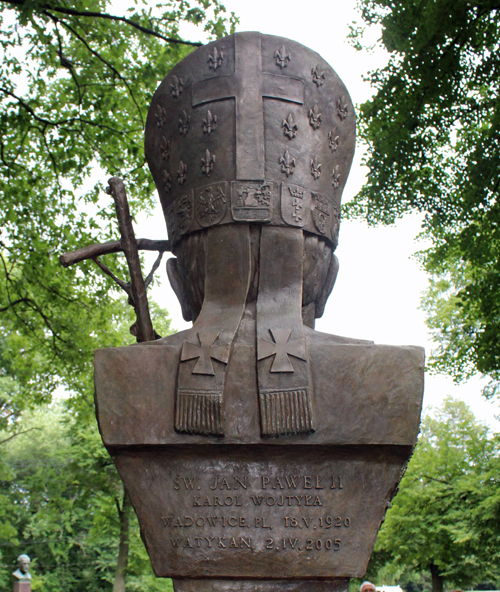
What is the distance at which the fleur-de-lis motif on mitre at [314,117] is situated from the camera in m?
3.50

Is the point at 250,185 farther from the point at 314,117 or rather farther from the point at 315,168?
the point at 314,117

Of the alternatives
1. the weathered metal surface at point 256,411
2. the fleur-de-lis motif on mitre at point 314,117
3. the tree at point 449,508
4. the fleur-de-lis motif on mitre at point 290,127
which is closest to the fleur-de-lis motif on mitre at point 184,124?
the weathered metal surface at point 256,411

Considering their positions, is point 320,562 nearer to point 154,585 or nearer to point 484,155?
point 484,155

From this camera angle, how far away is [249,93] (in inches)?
134

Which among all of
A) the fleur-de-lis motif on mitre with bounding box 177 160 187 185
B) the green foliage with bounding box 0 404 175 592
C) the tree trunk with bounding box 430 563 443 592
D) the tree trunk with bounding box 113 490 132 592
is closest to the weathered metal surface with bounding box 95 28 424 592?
the fleur-de-lis motif on mitre with bounding box 177 160 187 185

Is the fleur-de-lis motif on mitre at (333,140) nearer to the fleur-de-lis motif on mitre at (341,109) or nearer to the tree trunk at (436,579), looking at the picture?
the fleur-de-lis motif on mitre at (341,109)

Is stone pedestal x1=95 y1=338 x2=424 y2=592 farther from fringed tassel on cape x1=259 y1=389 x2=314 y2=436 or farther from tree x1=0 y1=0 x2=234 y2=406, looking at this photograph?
tree x1=0 y1=0 x2=234 y2=406

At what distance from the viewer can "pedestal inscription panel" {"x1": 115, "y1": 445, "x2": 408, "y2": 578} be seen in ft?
9.67

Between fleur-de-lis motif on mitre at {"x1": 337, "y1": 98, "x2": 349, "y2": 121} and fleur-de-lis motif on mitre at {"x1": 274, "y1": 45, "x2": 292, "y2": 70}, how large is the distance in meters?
0.38

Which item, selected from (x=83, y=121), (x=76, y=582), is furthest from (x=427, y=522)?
(x=76, y=582)

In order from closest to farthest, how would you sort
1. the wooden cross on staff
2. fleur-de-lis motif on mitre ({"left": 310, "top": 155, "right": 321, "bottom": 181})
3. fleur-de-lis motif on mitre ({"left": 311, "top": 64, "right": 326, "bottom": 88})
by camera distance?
1. fleur-de-lis motif on mitre ({"left": 310, "top": 155, "right": 321, "bottom": 181})
2. fleur-de-lis motif on mitre ({"left": 311, "top": 64, "right": 326, "bottom": 88})
3. the wooden cross on staff

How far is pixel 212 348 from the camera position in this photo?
3062mm

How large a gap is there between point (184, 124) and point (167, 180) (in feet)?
1.04

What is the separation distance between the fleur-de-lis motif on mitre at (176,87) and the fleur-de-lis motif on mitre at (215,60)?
7.5 inches
